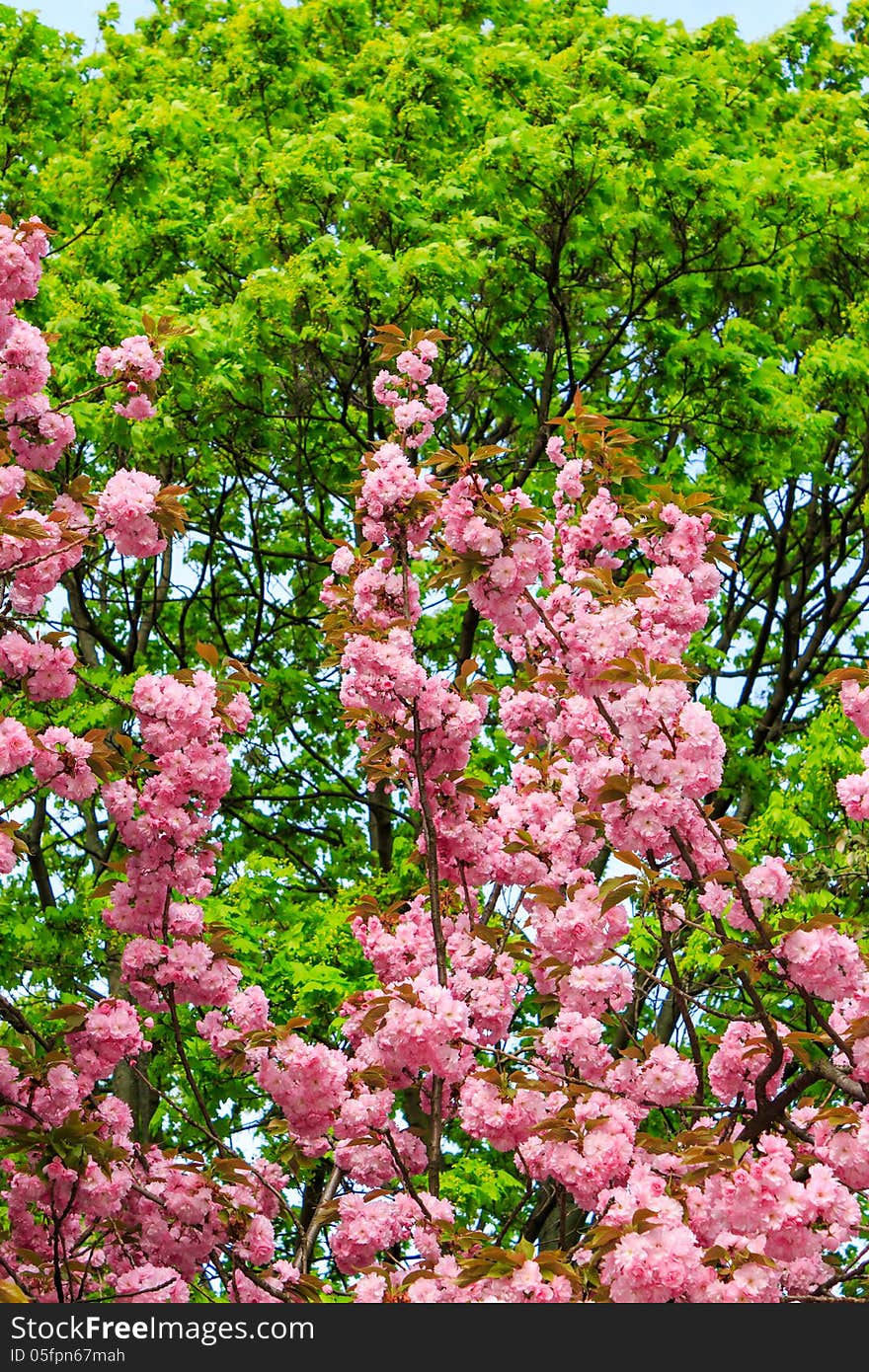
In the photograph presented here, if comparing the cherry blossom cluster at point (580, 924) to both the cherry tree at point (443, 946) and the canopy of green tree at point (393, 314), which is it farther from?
the canopy of green tree at point (393, 314)

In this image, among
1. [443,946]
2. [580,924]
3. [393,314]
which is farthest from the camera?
[393,314]

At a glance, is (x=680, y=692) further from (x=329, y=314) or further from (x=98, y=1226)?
(x=329, y=314)

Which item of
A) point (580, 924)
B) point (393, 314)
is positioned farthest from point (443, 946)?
point (393, 314)

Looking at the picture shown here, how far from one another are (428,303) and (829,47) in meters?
6.34

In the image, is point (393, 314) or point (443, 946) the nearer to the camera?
point (443, 946)

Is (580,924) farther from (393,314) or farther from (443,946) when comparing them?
(393,314)

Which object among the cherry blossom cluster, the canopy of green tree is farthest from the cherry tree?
the canopy of green tree

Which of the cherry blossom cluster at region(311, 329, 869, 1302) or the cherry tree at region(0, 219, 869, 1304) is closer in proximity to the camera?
the cherry blossom cluster at region(311, 329, 869, 1302)

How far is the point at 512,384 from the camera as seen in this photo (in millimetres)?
9969

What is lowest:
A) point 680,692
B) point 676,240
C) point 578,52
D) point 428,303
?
point 680,692

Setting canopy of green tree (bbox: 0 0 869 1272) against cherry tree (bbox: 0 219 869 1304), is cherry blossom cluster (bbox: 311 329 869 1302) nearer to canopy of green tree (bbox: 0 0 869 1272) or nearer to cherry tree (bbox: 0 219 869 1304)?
cherry tree (bbox: 0 219 869 1304)

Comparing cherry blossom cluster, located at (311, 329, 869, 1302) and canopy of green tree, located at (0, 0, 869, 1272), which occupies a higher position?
canopy of green tree, located at (0, 0, 869, 1272)

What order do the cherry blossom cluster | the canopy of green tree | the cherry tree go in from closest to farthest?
the cherry blossom cluster
the cherry tree
the canopy of green tree

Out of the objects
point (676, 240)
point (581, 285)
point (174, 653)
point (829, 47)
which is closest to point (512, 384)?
point (581, 285)
